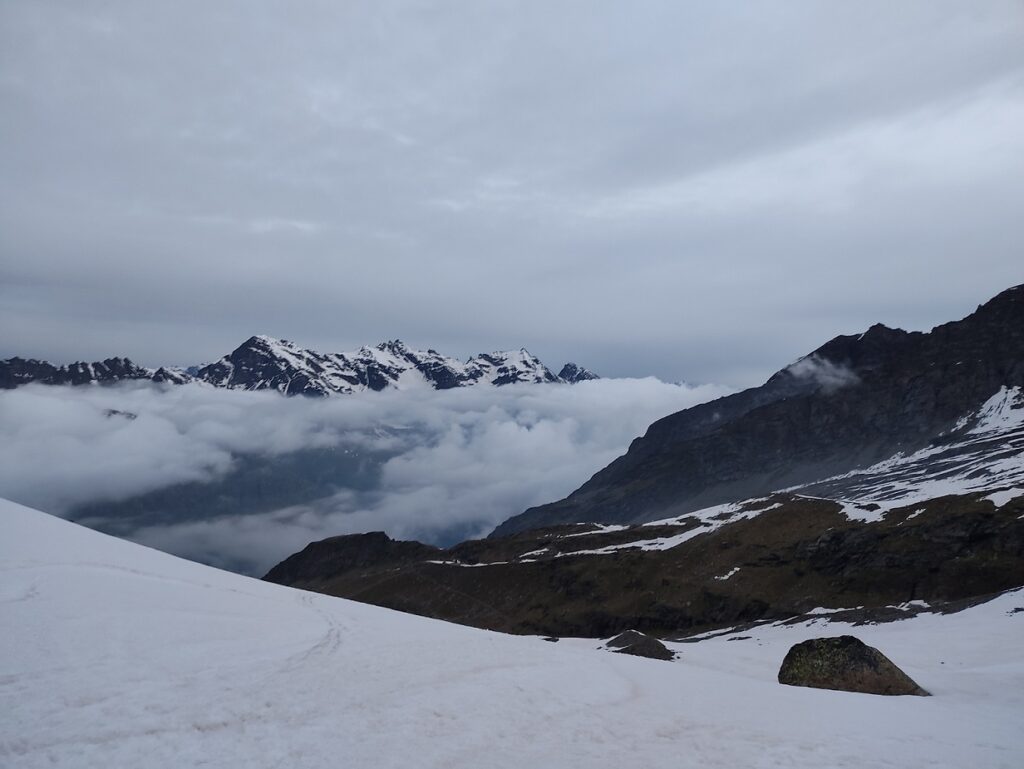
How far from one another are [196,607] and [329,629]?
4.14 m

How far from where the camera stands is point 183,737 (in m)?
11.8

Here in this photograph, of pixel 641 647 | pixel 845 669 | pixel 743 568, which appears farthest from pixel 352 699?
pixel 743 568

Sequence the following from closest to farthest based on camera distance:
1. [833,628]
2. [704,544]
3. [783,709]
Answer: [783,709]
[833,628]
[704,544]

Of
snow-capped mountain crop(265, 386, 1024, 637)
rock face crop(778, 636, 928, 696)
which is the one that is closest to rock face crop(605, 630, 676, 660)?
rock face crop(778, 636, 928, 696)

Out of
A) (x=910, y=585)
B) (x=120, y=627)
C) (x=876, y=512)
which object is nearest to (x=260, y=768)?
(x=120, y=627)

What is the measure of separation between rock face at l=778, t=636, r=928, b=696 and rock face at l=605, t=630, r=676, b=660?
74.1ft

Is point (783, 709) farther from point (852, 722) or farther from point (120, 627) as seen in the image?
point (120, 627)

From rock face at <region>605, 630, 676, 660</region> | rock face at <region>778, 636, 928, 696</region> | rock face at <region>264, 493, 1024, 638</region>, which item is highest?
rock face at <region>778, 636, 928, 696</region>

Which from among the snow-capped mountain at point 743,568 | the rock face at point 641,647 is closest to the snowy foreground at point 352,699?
the rock face at point 641,647

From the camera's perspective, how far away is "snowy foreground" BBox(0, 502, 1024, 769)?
11969mm

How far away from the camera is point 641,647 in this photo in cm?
5275

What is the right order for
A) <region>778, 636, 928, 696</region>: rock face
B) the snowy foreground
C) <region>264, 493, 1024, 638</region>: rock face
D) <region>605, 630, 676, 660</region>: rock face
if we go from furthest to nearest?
<region>264, 493, 1024, 638</region>: rock face < <region>605, 630, 676, 660</region>: rock face < <region>778, 636, 928, 696</region>: rock face < the snowy foreground

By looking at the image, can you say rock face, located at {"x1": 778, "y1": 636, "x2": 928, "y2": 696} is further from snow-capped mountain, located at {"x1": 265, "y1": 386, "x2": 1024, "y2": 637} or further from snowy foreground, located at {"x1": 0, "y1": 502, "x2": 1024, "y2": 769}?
snow-capped mountain, located at {"x1": 265, "y1": 386, "x2": 1024, "y2": 637}

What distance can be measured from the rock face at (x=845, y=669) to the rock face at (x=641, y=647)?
74.1ft
